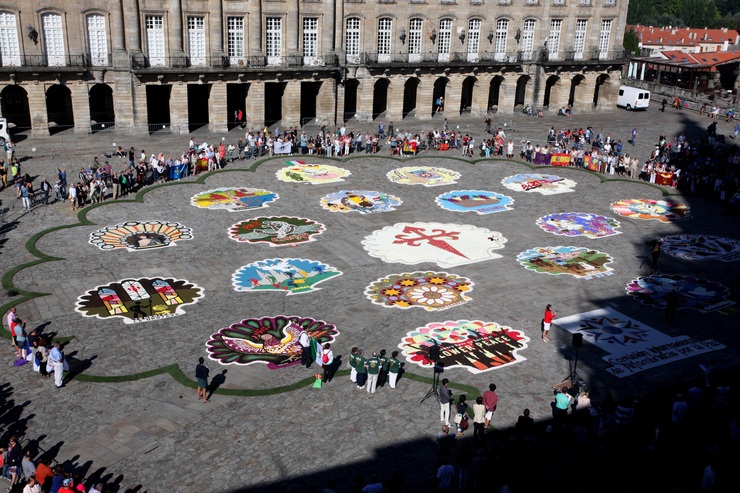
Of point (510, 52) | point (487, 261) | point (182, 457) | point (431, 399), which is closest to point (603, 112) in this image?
point (510, 52)

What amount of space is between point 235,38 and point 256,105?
18.7ft

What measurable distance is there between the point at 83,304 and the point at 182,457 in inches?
511

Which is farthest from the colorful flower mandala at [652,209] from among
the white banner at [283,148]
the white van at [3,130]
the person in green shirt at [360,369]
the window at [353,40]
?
the white van at [3,130]

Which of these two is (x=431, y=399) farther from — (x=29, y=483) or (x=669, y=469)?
(x=29, y=483)

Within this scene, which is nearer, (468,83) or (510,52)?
(510,52)

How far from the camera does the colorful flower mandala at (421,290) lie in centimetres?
3594

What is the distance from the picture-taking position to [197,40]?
210ft

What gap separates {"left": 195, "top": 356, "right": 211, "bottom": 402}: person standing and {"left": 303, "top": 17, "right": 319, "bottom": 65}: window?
150ft

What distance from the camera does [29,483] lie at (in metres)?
20.9

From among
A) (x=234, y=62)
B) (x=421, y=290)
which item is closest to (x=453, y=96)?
(x=234, y=62)

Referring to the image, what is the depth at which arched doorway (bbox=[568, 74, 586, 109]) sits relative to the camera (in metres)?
83.8

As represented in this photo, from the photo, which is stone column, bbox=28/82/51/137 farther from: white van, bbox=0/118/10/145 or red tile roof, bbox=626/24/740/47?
red tile roof, bbox=626/24/740/47

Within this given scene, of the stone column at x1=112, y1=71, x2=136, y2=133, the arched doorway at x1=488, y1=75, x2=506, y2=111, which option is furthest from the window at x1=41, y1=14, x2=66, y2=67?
the arched doorway at x1=488, y1=75, x2=506, y2=111

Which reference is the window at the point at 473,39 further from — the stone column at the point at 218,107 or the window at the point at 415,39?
the stone column at the point at 218,107
